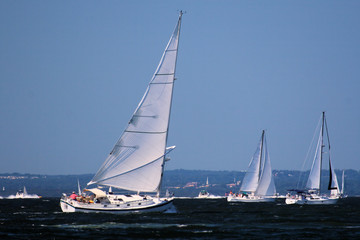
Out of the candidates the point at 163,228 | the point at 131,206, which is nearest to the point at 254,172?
the point at 131,206

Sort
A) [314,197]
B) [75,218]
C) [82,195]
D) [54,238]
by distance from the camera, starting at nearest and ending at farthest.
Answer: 1. [54,238]
2. [75,218]
3. [82,195]
4. [314,197]

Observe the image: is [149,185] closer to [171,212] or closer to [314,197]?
[171,212]

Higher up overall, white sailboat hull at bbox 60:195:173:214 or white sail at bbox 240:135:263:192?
white sail at bbox 240:135:263:192

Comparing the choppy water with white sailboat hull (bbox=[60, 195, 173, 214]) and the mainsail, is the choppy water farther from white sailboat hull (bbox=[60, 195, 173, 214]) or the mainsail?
the mainsail

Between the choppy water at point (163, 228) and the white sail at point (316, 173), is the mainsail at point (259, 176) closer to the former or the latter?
the white sail at point (316, 173)

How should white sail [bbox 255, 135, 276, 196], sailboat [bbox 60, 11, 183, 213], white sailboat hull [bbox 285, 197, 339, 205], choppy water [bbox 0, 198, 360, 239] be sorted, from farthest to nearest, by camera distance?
white sail [bbox 255, 135, 276, 196]
white sailboat hull [bbox 285, 197, 339, 205]
sailboat [bbox 60, 11, 183, 213]
choppy water [bbox 0, 198, 360, 239]

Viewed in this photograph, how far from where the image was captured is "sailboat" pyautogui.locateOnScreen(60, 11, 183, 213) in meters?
66.2

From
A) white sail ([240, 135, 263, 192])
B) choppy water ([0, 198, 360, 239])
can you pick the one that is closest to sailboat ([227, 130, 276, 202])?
white sail ([240, 135, 263, 192])

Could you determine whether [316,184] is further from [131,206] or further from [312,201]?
[131,206]

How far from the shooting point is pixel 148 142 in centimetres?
6644

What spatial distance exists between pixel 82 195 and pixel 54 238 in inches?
887

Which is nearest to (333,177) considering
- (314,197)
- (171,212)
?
(314,197)

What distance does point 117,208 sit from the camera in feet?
220

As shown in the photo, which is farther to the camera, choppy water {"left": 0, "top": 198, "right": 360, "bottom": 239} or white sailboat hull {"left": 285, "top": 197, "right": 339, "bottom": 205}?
white sailboat hull {"left": 285, "top": 197, "right": 339, "bottom": 205}
